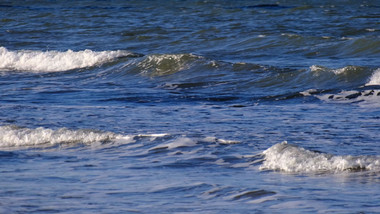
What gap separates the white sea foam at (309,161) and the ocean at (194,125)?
0.01 metres

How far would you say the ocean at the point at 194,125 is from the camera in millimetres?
5883

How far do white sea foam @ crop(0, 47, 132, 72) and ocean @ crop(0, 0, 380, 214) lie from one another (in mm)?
48

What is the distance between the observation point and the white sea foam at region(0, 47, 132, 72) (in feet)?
54.6

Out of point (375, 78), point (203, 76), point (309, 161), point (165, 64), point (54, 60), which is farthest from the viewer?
point (54, 60)

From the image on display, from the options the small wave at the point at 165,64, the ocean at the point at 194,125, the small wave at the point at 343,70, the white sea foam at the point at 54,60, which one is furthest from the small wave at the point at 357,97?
the white sea foam at the point at 54,60

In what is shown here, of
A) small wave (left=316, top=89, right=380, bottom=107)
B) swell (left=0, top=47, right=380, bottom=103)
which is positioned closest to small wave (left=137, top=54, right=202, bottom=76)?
swell (left=0, top=47, right=380, bottom=103)

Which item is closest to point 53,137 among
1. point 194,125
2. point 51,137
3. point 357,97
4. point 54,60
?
point 51,137

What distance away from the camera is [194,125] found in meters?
9.02

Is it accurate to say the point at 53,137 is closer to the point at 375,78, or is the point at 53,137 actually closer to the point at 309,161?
the point at 309,161

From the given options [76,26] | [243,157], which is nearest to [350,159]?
[243,157]

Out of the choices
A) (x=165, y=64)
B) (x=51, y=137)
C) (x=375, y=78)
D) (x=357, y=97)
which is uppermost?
(x=51, y=137)

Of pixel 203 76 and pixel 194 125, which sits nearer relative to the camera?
pixel 194 125

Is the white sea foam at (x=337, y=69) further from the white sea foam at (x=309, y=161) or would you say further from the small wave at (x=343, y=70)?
the white sea foam at (x=309, y=161)

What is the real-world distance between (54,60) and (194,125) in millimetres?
8677
